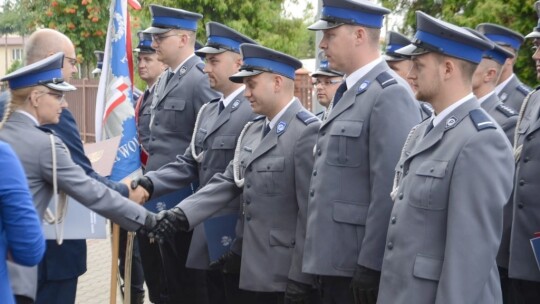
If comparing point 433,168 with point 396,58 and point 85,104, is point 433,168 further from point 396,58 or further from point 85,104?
point 85,104

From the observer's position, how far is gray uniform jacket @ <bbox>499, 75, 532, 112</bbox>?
6.80 meters

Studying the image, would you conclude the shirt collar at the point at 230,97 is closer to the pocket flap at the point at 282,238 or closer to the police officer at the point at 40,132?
the pocket flap at the point at 282,238

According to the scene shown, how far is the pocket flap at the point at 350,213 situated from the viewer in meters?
5.09

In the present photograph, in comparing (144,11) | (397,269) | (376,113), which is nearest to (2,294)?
(397,269)

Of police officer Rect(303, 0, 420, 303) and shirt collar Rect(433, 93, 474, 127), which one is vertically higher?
shirt collar Rect(433, 93, 474, 127)

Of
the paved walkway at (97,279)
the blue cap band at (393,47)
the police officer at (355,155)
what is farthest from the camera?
the paved walkway at (97,279)

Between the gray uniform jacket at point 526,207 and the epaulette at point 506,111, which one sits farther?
the epaulette at point 506,111

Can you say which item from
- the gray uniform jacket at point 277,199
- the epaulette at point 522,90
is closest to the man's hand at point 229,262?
the gray uniform jacket at point 277,199

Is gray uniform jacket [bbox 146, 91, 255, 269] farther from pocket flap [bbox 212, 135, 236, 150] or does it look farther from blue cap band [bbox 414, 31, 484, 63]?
blue cap band [bbox 414, 31, 484, 63]

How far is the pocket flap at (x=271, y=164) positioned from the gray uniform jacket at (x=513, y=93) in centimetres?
189

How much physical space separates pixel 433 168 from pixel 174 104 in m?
3.64

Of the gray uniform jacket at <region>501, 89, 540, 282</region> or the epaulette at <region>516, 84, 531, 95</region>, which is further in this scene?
the epaulette at <region>516, 84, 531, 95</region>

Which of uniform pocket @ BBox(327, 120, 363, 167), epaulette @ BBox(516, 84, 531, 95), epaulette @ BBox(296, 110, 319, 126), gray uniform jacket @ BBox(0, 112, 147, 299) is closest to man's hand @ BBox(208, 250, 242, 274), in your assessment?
epaulette @ BBox(296, 110, 319, 126)

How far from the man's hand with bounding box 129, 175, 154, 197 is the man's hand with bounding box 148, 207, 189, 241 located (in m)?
0.65
